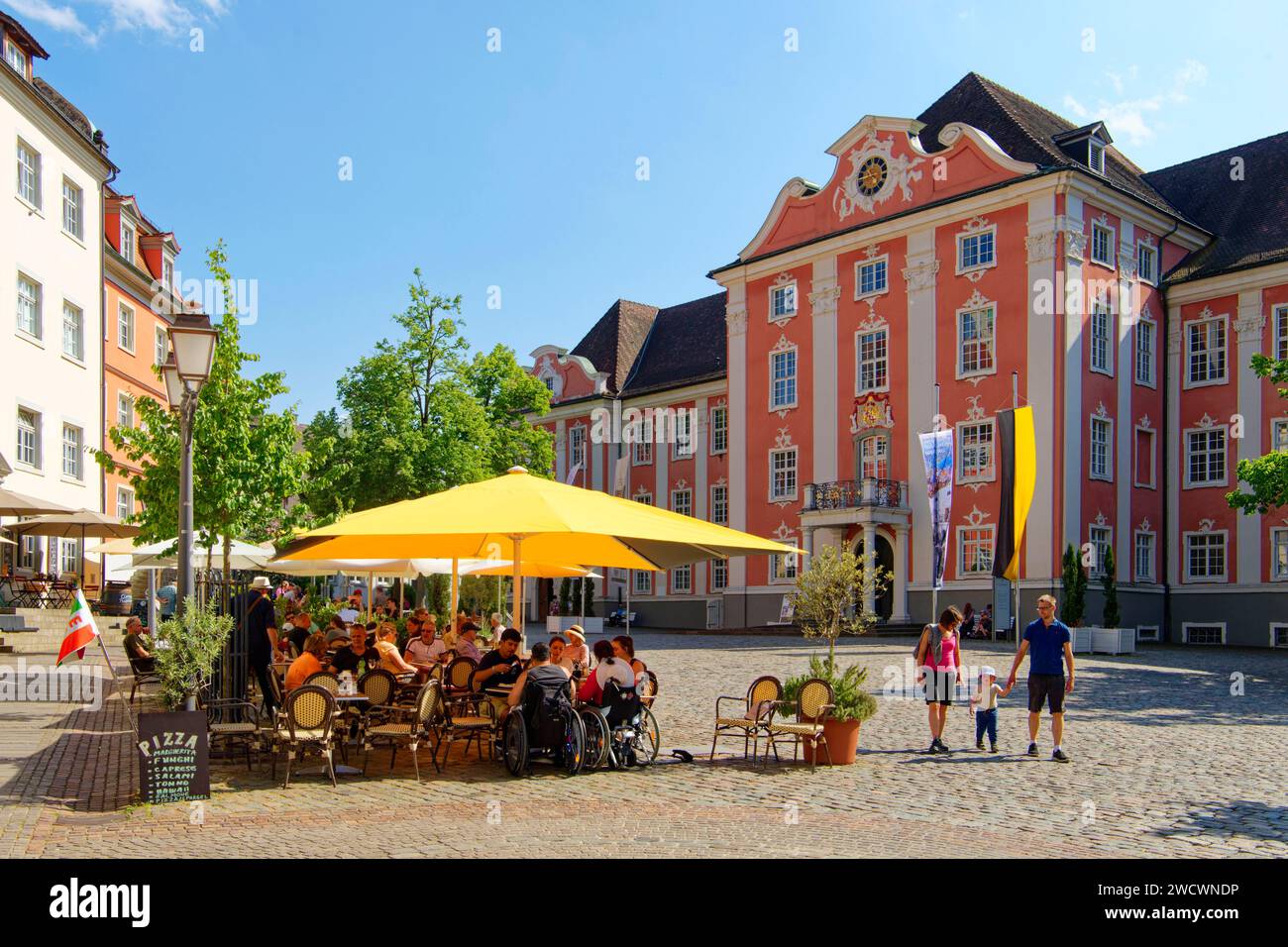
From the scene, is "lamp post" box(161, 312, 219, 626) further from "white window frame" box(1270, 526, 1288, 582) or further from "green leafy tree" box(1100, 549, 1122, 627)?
"white window frame" box(1270, 526, 1288, 582)

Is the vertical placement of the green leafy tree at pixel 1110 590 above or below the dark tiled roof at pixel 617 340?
below

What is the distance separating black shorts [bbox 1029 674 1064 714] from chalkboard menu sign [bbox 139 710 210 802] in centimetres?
836

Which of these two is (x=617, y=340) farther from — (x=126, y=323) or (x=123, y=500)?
(x=123, y=500)

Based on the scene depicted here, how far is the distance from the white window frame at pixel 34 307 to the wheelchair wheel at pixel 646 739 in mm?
22996

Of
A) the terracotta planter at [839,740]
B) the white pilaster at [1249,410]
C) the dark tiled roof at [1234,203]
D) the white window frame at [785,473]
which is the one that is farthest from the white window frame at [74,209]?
the white pilaster at [1249,410]

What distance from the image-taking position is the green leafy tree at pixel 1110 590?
3584 cm

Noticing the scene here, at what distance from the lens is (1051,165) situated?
37.5 meters

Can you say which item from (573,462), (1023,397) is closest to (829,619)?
(1023,397)

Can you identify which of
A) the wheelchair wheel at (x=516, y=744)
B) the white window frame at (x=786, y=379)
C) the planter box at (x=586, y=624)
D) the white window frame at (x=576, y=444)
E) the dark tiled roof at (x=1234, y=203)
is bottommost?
the planter box at (x=586, y=624)

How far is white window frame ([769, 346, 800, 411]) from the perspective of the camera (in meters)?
44.6

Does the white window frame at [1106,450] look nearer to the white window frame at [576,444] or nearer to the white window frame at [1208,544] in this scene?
the white window frame at [1208,544]

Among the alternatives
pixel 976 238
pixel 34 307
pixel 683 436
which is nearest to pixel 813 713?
pixel 34 307

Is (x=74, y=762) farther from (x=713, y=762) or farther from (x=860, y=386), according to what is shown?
(x=860, y=386)

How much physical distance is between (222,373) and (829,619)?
1038 centimetres
